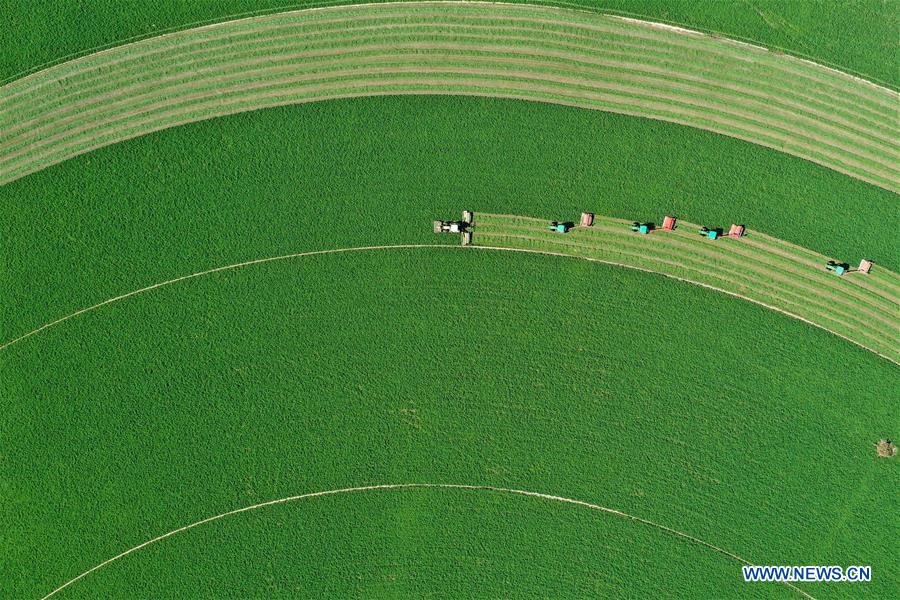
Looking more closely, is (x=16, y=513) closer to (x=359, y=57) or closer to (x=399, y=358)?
(x=399, y=358)

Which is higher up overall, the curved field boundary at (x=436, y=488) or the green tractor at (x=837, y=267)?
the green tractor at (x=837, y=267)

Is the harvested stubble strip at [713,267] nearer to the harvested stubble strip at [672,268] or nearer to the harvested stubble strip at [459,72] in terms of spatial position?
the harvested stubble strip at [672,268]

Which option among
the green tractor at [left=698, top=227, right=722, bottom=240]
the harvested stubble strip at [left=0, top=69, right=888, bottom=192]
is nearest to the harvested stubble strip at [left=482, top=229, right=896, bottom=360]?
the green tractor at [left=698, top=227, right=722, bottom=240]

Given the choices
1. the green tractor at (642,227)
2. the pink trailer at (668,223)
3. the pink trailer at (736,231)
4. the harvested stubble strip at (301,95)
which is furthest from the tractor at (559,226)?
the pink trailer at (736,231)

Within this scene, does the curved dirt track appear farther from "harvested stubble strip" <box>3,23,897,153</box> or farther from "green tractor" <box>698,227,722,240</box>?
"harvested stubble strip" <box>3,23,897,153</box>

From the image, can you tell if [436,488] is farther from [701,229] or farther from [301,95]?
[301,95]

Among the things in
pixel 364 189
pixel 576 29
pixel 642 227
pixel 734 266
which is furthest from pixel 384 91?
pixel 734 266
